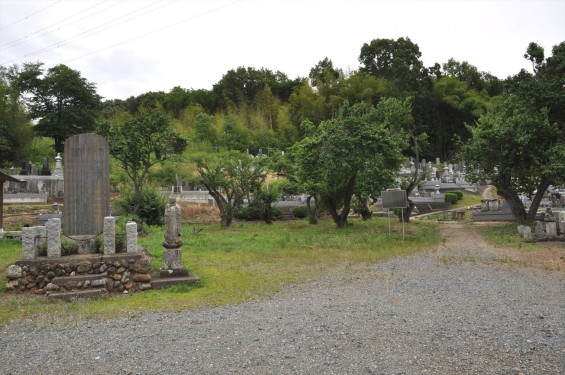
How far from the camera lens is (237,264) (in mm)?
10047

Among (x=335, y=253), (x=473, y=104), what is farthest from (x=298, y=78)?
(x=335, y=253)

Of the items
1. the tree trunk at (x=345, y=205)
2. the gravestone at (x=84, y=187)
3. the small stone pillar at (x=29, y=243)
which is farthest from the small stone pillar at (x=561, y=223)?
the small stone pillar at (x=29, y=243)

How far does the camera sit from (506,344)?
4.58 meters

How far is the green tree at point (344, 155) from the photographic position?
16781mm

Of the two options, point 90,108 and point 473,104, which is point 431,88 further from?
point 90,108

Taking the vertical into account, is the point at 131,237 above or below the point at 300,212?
above

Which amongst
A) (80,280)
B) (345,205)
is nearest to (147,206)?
(345,205)

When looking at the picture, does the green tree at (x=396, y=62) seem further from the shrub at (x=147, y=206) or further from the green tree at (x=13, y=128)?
the green tree at (x=13, y=128)

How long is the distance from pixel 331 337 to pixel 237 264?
542 cm

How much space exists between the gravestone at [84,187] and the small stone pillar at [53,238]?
1078mm

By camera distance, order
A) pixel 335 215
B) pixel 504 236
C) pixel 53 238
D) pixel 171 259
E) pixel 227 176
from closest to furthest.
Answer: pixel 53 238 < pixel 171 259 < pixel 504 236 < pixel 335 215 < pixel 227 176

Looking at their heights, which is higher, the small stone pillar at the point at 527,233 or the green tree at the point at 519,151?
the green tree at the point at 519,151

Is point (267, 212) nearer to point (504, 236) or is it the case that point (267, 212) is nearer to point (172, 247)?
point (504, 236)

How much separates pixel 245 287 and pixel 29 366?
387 centimetres
